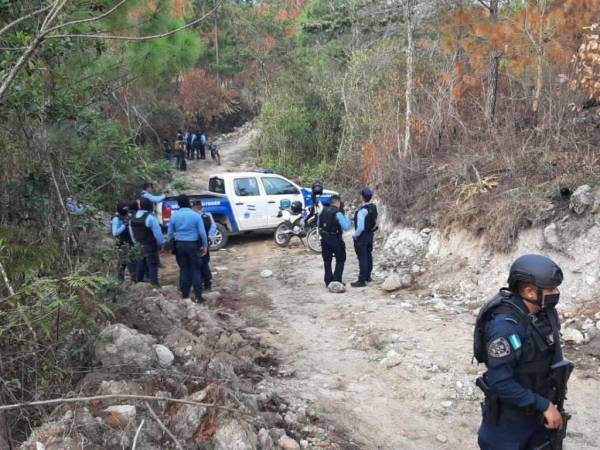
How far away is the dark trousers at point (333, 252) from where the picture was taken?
26.8 feet

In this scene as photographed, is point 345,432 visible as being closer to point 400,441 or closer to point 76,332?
point 400,441

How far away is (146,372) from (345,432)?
168 cm

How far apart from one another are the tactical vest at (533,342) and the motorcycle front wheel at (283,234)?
860cm

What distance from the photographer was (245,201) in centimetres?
1183

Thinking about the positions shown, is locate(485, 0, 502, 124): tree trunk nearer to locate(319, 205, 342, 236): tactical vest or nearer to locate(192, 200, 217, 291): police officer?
locate(319, 205, 342, 236): tactical vest

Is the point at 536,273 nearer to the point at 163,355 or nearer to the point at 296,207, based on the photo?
the point at 163,355

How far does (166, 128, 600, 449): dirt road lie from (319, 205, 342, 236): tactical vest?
A: 3.18 feet

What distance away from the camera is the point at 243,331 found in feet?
22.5

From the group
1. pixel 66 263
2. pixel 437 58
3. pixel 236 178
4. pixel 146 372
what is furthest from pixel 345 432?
pixel 437 58

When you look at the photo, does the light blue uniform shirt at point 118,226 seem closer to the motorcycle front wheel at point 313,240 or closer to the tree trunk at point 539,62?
the motorcycle front wheel at point 313,240

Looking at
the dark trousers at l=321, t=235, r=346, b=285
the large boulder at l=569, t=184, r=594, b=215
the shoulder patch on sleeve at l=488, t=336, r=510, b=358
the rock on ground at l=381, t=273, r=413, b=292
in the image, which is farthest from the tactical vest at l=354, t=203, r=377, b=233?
the shoulder patch on sleeve at l=488, t=336, r=510, b=358

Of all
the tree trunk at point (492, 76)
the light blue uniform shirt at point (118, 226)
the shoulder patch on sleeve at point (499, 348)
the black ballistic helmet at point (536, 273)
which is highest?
the tree trunk at point (492, 76)

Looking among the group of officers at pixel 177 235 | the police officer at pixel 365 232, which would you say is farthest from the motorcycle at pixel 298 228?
the group of officers at pixel 177 235

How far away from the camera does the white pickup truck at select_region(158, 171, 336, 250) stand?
11695 mm
